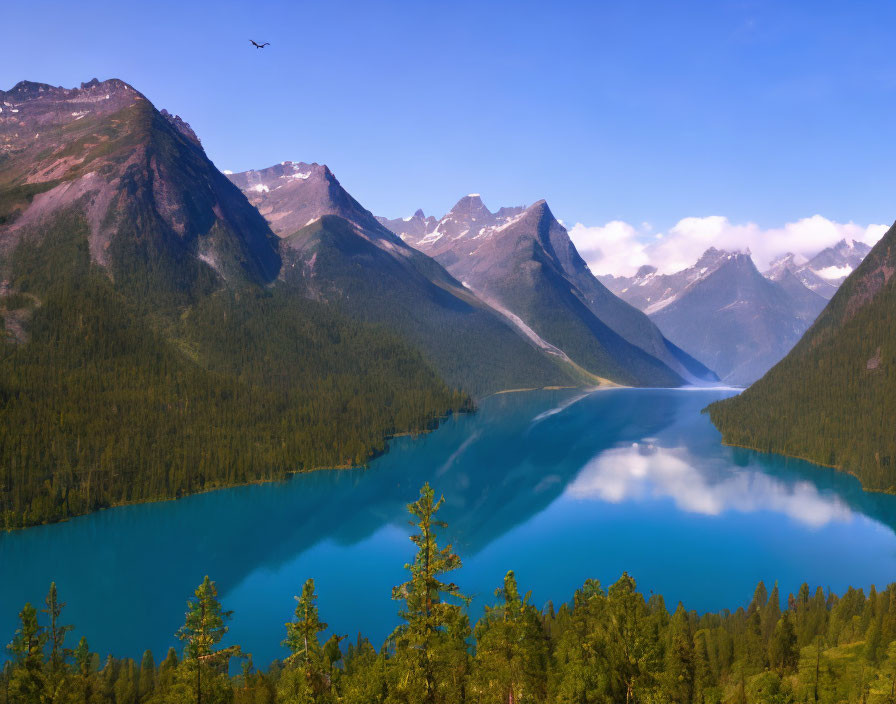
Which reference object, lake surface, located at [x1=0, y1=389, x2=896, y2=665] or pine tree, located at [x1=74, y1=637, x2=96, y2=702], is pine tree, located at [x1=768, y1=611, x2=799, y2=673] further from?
pine tree, located at [x1=74, y1=637, x2=96, y2=702]

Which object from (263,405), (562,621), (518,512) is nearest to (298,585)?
(562,621)

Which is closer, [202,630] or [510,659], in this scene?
[510,659]

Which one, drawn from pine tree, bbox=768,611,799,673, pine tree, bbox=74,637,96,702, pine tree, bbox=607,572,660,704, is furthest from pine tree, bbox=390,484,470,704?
pine tree, bbox=768,611,799,673

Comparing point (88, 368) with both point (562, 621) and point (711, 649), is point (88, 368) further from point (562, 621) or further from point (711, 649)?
point (711, 649)

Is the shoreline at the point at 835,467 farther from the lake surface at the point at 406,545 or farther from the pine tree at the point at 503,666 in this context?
the pine tree at the point at 503,666

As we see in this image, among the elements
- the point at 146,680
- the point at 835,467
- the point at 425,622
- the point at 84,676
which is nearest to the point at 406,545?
the point at 146,680

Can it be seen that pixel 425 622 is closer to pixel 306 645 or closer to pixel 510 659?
pixel 510 659

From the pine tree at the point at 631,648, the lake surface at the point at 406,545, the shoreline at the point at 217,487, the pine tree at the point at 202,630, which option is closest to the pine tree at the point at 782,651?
the pine tree at the point at 631,648
